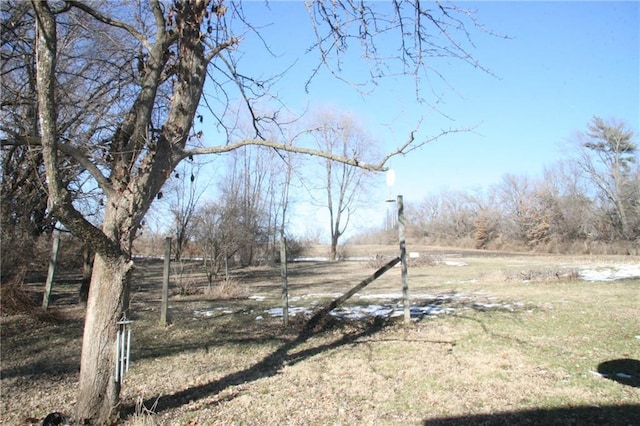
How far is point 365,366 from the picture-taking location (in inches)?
202

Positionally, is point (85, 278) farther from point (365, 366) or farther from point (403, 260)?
point (365, 366)

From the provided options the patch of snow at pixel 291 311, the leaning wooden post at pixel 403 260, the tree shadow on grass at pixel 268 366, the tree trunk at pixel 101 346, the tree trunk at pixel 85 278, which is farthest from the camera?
the tree trunk at pixel 85 278

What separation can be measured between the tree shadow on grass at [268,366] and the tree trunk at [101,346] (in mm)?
366

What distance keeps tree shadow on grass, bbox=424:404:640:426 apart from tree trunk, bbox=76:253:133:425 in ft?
8.61

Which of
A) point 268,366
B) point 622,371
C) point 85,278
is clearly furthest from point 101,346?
point 85,278

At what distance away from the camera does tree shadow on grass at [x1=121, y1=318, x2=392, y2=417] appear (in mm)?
4181

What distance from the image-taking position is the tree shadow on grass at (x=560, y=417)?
3.40 metres

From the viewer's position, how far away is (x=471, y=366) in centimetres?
490

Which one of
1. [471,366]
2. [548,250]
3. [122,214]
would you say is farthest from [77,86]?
[548,250]

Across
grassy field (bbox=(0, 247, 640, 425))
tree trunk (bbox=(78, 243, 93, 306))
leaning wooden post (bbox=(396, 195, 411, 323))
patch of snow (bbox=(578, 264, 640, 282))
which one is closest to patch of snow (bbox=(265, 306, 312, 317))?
grassy field (bbox=(0, 247, 640, 425))

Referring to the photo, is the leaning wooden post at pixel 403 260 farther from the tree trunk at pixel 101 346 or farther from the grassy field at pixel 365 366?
the tree trunk at pixel 101 346

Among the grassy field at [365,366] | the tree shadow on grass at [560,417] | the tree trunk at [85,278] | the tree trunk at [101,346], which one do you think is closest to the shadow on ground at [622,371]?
the grassy field at [365,366]

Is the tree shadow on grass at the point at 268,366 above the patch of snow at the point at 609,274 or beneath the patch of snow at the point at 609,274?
beneath

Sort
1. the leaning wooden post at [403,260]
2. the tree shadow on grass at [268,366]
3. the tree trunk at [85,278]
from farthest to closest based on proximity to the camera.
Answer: the tree trunk at [85,278], the leaning wooden post at [403,260], the tree shadow on grass at [268,366]
